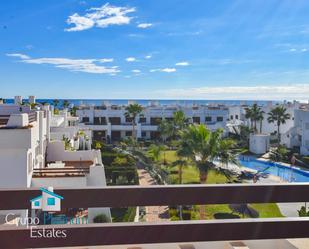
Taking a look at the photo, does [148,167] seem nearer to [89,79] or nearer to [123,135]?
[123,135]

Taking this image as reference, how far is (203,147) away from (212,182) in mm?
8381

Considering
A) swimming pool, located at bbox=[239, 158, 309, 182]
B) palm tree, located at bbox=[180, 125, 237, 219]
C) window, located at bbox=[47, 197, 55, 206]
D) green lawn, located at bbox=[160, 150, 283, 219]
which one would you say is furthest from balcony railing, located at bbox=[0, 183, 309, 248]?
swimming pool, located at bbox=[239, 158, 309, 182]

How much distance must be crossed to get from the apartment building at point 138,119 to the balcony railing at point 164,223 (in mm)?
44908

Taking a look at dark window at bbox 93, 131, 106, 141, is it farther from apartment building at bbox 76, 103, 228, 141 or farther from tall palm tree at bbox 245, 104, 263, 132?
tall palm tree at bbox 245, 104, 263, 132

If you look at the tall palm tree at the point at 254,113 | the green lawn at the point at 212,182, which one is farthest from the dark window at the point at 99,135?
the tall palm tree at the point at 254,113

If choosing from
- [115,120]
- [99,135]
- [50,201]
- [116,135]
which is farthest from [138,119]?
[50,201]

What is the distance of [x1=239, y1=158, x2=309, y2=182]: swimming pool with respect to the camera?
27.8 m

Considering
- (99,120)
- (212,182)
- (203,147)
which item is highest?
(99,120)

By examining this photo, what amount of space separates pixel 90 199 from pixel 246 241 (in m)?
0.96

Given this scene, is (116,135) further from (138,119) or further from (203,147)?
(203,147)

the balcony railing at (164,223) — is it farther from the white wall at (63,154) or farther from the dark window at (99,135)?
the dark window at (99,135)

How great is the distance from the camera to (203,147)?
1662 cm

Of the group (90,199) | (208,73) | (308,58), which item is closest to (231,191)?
(90,199)

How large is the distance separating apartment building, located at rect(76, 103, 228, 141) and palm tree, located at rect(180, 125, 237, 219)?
3002 cm
